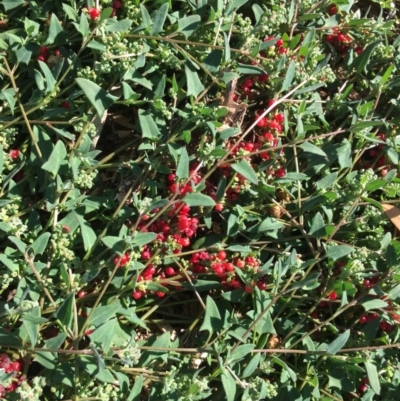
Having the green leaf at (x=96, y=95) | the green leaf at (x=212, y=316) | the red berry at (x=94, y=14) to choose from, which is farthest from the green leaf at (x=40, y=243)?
the red berry at (x=94, y=14)

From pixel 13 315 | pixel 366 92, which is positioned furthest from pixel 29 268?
pixel 366 92

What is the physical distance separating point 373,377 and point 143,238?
3.53 ft

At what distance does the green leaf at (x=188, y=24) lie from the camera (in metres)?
2.44

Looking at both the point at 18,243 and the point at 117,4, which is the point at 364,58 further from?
the point at 18,243

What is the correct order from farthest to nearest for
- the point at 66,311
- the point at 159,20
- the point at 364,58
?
the point at 364,58, the point at 159,20, the point at 66,311

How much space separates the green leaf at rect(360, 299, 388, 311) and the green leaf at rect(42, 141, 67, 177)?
1341 millimetres

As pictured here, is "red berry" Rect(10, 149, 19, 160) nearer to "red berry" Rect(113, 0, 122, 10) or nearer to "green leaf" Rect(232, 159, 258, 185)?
"red berry" Rect(113, 0, 122, 10)

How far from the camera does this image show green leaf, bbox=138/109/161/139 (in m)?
2.41

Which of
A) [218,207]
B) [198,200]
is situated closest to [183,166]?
[198,200]

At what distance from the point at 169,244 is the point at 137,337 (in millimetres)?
417

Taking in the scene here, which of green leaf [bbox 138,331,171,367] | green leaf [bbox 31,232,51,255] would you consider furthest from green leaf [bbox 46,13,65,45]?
green leaf [bbox 138,331,171,367]

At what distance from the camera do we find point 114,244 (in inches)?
87.7

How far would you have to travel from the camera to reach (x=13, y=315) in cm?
215

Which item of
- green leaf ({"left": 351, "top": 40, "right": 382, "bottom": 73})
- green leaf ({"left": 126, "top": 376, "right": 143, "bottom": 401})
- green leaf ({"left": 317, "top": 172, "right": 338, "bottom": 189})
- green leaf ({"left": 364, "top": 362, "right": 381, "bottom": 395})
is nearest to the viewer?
green leaf ({"left": 126, "top": 376, "right": 143, "bottom": 401})
